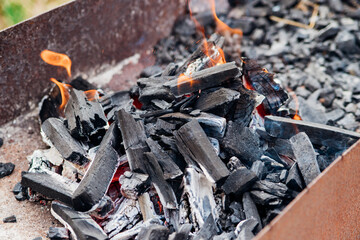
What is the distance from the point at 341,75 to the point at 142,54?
6.86 ft

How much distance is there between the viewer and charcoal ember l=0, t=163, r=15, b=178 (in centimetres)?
273

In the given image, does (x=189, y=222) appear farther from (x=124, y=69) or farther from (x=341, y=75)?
(x=341, y=75)

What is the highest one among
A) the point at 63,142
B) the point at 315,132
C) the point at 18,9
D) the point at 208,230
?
the point at 18,9

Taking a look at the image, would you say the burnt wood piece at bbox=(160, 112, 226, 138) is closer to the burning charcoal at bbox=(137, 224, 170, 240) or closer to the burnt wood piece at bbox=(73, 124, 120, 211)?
the burnt wood piece at bbox=(73, 124, 120, 211)

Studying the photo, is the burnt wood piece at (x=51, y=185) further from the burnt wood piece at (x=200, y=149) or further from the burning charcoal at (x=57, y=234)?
the burnt wood piece at (x=200, y=149)

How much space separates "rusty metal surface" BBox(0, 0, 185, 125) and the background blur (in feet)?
1.66

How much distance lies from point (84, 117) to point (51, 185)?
0.50 meters

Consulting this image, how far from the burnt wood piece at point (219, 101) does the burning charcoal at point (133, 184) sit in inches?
23.6

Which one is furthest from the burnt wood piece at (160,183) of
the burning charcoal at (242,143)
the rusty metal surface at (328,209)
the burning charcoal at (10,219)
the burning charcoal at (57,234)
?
the burning charcoal at (10,219)

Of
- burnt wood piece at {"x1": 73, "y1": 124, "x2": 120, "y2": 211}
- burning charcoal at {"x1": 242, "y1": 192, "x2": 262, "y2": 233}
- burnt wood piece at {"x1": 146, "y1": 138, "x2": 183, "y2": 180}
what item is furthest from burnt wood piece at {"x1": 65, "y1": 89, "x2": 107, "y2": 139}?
burning charcoal at {"x1": 242, "y1": 192, "x2": 262, "y2": 233}

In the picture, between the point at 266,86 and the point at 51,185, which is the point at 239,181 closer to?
the point at 266,86

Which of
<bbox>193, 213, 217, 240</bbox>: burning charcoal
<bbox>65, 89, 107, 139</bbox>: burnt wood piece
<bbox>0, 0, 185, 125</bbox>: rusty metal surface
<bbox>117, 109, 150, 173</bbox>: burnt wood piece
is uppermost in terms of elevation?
<bbox>0, 0, 185, 125</bbox>: rusty metal surface

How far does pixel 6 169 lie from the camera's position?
9.02ft

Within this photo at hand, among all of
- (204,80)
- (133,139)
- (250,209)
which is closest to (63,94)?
(133,139)
